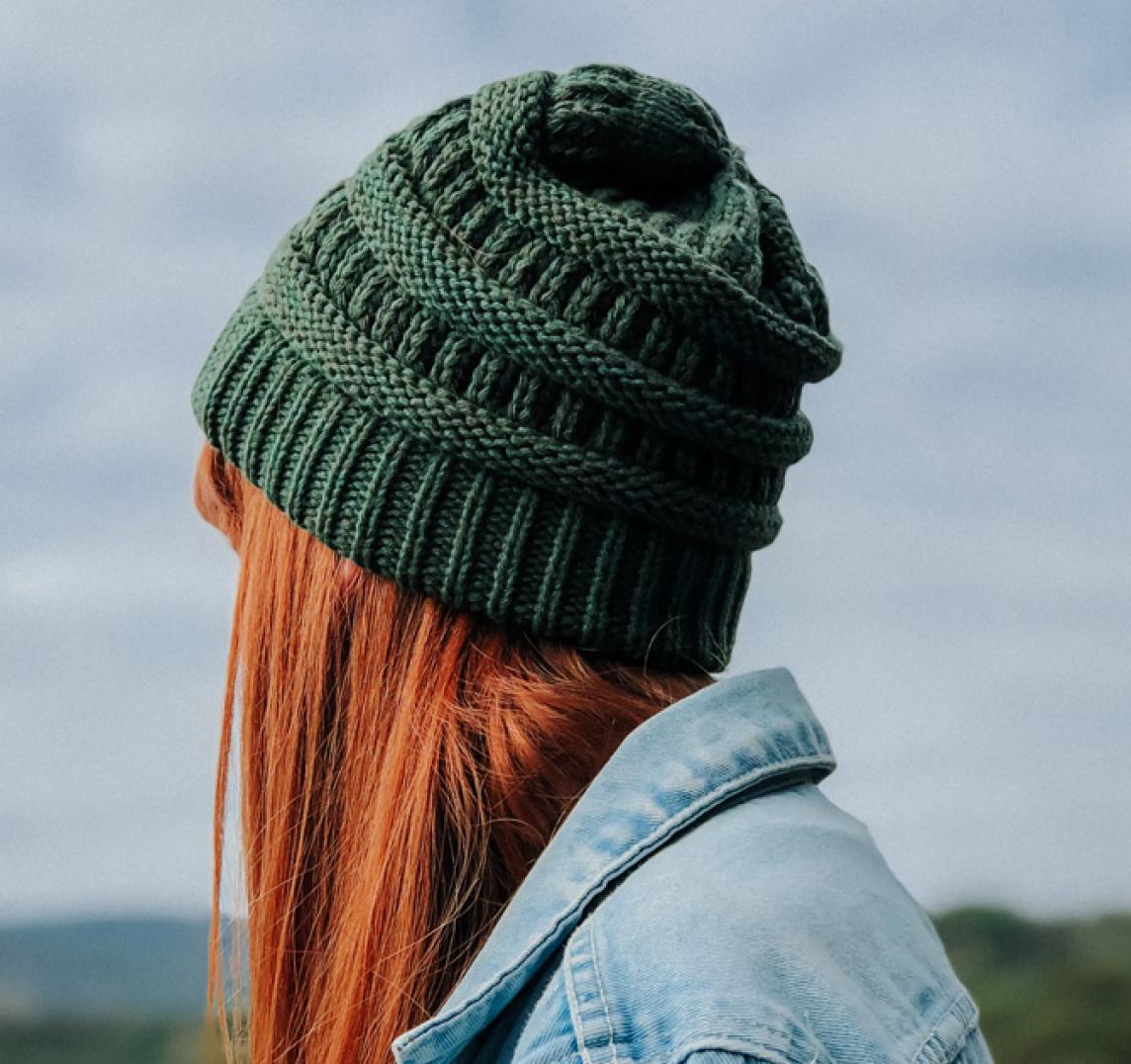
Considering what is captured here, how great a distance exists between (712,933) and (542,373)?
2.33 ft

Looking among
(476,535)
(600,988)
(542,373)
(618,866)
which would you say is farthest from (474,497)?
(600,988)

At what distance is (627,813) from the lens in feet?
4.96

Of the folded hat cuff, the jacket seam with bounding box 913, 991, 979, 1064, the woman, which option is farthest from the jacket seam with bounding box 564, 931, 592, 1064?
the folded hat cuff

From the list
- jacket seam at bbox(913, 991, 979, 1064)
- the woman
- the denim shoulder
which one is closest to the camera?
the denim shoulder

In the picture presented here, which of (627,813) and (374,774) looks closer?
(627,813)

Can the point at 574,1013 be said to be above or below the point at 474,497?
below

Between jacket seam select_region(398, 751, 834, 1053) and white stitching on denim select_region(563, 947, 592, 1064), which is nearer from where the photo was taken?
white stitching on denim select_region(563, 947, 592, 1064)

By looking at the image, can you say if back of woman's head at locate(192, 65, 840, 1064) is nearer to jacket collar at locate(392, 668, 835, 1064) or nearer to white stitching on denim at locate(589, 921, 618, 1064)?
jacket collar at locate(392, 668, 835, 1064)

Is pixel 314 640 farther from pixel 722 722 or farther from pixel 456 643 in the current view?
pixel 722 722

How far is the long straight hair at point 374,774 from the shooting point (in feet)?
5.55

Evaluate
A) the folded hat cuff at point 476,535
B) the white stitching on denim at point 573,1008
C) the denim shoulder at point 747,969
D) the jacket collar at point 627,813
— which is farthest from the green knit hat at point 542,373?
the white stitching on denim at point 573,1008

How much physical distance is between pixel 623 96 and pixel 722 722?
836 mm

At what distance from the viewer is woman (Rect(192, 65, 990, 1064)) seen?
168cm

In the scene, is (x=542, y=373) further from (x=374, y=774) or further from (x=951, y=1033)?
(x=951, y=1033)
